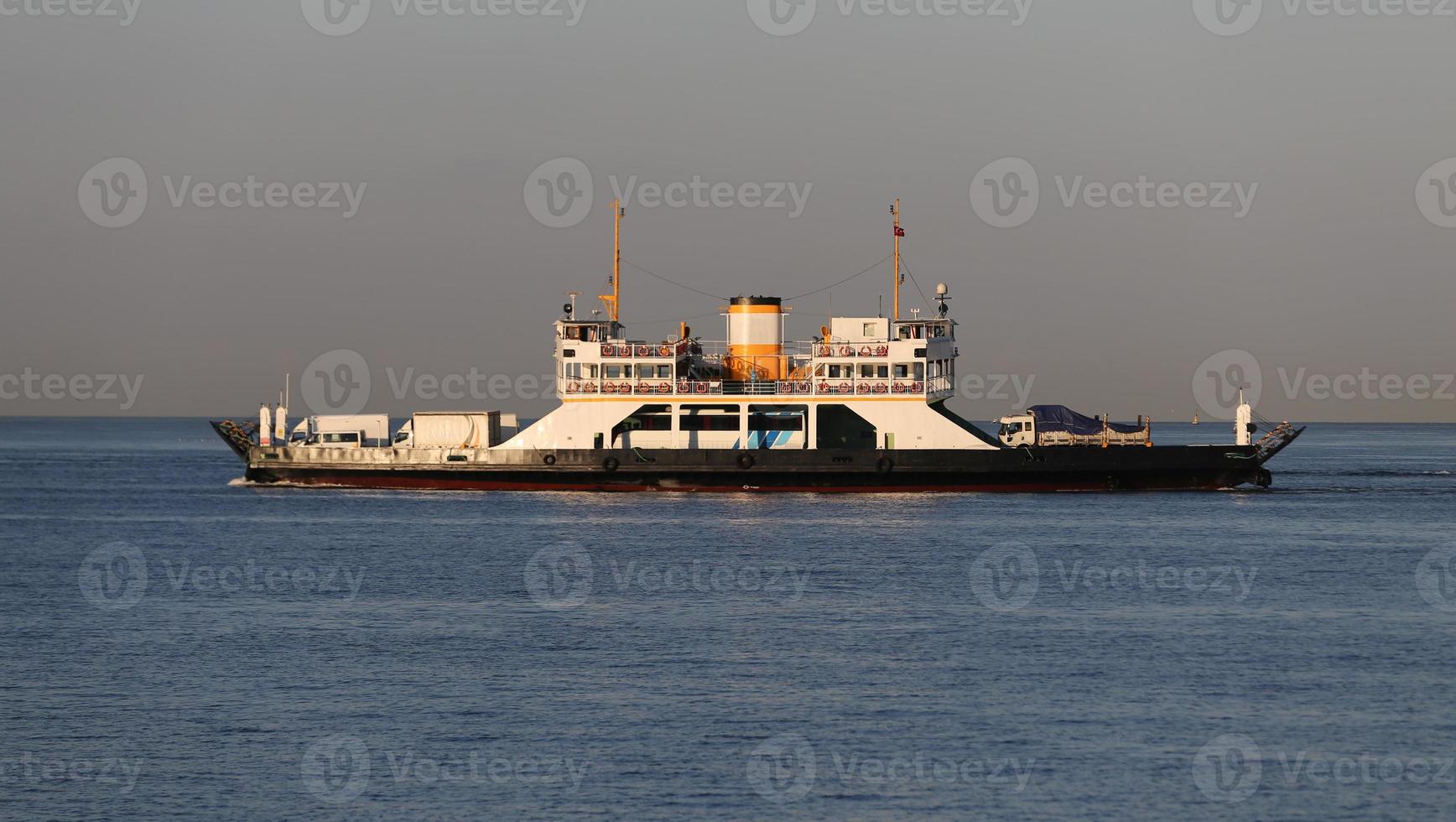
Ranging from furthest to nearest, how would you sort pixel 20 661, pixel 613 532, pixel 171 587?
pixel 613 532
pixel 171 587
pixel 20 661

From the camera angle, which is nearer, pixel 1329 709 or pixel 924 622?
pixel 1329 709

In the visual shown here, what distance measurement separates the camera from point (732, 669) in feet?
87.8

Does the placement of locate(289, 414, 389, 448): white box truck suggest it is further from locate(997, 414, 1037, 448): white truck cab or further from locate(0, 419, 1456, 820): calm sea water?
locate(997, 414, 1037, 448): white truck cab

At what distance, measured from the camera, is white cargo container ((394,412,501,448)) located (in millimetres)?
59469

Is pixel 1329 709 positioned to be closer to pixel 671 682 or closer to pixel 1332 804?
pixel 1332 804

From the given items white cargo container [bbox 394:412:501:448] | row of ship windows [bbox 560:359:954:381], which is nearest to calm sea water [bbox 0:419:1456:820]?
row of ship windows [bbox 560:359:954:381]

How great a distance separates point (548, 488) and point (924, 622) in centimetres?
2936

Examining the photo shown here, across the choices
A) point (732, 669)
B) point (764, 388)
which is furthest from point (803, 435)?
point (732, 669)

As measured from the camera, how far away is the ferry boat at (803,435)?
185 feet

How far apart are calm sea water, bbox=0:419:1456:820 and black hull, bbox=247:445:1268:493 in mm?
5530

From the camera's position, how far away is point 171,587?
37.3m

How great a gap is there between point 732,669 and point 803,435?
30963mm

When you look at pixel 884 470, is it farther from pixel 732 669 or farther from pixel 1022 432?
pixel 732 669

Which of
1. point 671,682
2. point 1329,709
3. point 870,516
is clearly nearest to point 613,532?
point 870,516
